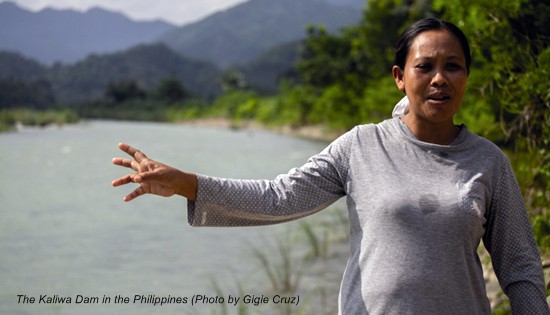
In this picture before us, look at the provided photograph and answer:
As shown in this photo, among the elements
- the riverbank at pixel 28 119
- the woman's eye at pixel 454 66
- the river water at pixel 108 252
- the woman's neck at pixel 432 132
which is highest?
the woman's eye at pixel 454 66

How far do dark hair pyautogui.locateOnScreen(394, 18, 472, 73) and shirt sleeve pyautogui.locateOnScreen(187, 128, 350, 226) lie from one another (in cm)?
23

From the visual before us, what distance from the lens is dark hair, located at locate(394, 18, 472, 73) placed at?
1.47 metres

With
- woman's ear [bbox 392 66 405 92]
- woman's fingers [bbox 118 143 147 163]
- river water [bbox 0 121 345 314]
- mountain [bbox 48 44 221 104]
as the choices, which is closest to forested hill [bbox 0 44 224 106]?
mountain [bbox 48 44 221 104]

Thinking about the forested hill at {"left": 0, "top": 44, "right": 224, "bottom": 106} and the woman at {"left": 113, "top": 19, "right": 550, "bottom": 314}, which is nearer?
the woman at {"left": 113, "top": 19, "right": 550, "bottom": 314}

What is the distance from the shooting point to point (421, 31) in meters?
1.48

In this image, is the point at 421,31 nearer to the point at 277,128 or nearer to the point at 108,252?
the point at 108,252

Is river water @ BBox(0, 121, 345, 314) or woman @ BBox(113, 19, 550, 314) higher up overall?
woman @ BBox(113, 19, 550, 314)

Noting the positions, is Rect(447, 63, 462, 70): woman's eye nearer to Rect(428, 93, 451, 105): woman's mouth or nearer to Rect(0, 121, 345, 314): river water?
Rect(428, 93, 451, 105): woman's mouth

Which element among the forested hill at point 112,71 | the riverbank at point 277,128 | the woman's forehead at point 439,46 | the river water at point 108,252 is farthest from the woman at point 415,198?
the forested hill at point 112,71

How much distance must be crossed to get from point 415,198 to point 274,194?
0.31 meters

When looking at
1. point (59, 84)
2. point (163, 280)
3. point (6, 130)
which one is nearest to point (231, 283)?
point (163, 280)

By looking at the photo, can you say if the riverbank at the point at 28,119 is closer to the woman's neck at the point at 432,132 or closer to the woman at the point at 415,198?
the woman at the point at 415,198

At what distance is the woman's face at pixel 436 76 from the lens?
1451mm

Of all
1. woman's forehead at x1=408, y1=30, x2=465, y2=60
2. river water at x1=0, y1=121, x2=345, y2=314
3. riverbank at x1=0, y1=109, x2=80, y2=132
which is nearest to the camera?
woman's forehead at x1=408, y1=30, x2=465, y2=60
